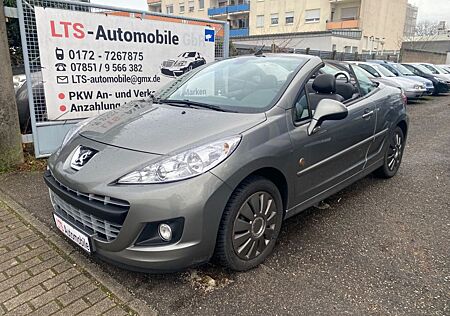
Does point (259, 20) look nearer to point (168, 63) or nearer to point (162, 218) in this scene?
point (168, 63)

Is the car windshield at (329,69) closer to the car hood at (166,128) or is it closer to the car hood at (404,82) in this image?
the car hood at (166,128)

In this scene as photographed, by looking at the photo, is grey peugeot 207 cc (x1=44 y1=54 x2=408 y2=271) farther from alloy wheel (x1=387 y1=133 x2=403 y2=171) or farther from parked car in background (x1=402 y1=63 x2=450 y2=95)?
parked car in background (x1=402 y1=63 x2=450 y2=95)

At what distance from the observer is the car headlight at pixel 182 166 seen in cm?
198

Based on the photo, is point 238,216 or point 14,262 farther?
point 14,262

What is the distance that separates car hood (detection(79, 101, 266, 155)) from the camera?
85.7 inches

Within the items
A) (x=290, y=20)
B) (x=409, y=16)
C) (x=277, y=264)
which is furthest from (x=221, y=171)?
(x=409, y=16)

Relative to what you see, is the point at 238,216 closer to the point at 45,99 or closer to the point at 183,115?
the point at 183,115

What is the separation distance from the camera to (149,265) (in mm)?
2002

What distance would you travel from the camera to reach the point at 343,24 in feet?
120

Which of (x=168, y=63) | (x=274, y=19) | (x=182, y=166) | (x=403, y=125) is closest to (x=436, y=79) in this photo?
(x=403, y=125)

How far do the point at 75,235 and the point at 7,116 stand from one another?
8.59 feet

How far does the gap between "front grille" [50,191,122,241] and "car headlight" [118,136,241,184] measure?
11.4 inches

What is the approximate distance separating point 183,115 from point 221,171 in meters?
0.72

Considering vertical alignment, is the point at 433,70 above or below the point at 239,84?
below
